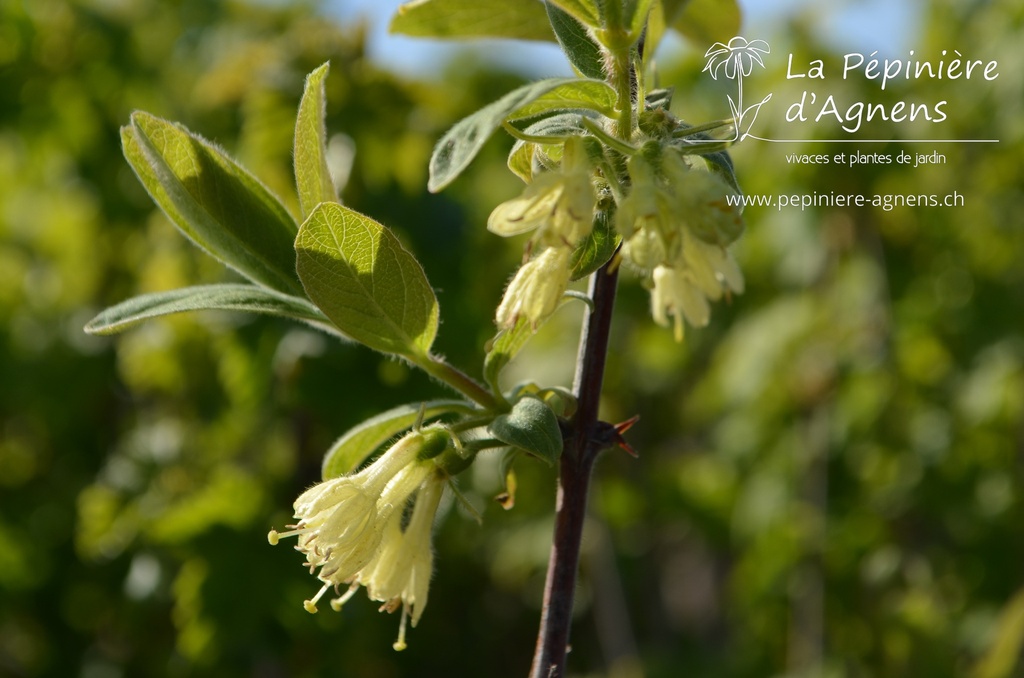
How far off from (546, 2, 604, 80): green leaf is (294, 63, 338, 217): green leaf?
19cm

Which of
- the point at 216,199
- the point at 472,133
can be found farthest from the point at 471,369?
the point at 472,133

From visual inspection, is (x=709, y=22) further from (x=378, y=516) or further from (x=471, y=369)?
(x=471, y=369)

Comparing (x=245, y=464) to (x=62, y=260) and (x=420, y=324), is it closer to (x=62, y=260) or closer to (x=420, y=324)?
(x=62, y=260)

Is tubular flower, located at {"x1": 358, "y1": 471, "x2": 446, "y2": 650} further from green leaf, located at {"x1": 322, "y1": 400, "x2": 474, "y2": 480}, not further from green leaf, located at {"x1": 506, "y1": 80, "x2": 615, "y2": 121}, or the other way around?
green leaf, located at {"x1": 506, "y1": 80, "x2": 615, "y2": 121}

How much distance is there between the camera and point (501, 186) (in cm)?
380

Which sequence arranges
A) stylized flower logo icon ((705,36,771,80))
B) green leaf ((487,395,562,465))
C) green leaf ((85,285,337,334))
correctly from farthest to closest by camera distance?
stylized flower logo icon ((705,36,771,80)) → green leaf ((85,285,337,334)) → green leaf ((487,395,562,465))

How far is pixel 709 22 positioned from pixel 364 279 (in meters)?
0.47

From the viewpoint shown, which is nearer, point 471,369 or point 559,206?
point 559,206

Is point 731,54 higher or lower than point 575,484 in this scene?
higher

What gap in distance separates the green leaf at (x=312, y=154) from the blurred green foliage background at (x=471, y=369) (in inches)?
43.7

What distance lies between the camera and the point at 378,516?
30.0 inches

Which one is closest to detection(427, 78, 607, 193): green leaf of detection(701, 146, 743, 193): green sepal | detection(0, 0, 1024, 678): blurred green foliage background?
detection(701, 146, 743, 193): green sepal

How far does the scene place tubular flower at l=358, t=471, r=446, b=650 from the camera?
0.78m

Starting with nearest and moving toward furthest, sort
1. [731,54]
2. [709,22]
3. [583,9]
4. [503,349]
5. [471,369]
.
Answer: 1. [583,9]
2. [503,349]
3. [709,22]
4. [731,54]
5. [471,369]
